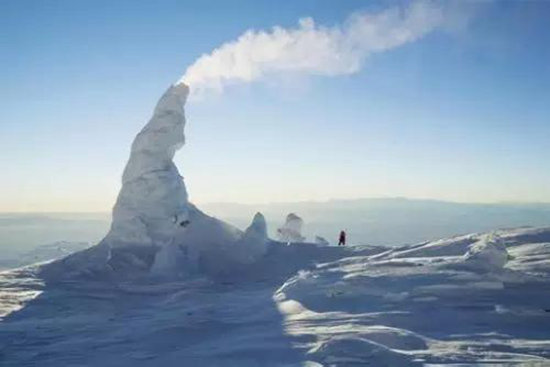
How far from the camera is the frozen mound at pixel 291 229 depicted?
232ft

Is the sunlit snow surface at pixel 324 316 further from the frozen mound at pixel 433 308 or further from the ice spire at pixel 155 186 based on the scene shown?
the ice spire at pixel 155 186

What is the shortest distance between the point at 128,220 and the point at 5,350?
3062cm

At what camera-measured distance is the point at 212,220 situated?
57.8m

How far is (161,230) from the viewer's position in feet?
190

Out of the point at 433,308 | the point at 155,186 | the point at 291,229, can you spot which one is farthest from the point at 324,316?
the point at 291,229

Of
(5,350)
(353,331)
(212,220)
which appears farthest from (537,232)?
(5,350)

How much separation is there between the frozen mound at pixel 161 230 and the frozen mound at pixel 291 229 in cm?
1377

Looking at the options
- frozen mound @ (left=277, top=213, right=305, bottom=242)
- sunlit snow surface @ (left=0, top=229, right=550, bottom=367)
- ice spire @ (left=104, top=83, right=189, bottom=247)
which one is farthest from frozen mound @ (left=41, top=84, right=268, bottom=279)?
frozen mound @ (left=277, top=213, right=305, bottom=242)

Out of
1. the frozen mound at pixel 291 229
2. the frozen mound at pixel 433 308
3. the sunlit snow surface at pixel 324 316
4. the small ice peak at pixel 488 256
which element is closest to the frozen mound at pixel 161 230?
the sunlit snow surface at pixel 324 316

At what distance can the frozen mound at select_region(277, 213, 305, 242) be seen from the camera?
232ft

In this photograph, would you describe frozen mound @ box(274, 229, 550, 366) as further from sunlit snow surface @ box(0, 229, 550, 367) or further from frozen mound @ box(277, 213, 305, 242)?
frozen mound @ box(277, 213, 305, 242)

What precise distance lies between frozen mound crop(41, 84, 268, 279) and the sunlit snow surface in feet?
18.3

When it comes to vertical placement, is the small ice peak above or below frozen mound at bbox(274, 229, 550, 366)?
above

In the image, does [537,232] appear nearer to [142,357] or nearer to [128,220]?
[142,357]
